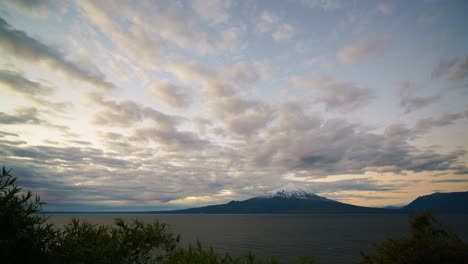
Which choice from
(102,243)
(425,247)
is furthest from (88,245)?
(425,247)

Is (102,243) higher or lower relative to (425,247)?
lower

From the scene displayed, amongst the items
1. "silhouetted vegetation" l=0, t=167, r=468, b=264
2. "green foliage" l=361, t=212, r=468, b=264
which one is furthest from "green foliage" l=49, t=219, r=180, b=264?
"green foliage" l=361, t=212, r=468, b=264

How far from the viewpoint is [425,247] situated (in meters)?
15.9

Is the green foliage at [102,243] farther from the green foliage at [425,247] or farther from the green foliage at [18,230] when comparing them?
the green foliage at [425,247]

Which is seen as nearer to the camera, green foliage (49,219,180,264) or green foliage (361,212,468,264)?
green foliage (361,212,468,264)

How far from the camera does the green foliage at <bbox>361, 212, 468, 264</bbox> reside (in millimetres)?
15289

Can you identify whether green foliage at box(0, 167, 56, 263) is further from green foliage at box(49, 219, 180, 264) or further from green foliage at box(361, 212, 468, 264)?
green foliage at box(361, 212, 468, 264)

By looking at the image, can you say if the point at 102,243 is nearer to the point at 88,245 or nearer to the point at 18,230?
the point at 88,245

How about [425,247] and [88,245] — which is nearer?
[425,247]

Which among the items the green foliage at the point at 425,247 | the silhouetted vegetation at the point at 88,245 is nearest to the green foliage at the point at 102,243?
the silhouetted vegetation at the point at 88,245

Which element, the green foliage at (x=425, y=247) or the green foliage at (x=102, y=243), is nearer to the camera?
the green foliage at (x=425, y=247)

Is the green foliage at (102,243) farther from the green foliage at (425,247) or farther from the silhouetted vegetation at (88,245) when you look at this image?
the green foliage at (425,247)

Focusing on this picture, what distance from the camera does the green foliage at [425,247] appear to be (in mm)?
15289

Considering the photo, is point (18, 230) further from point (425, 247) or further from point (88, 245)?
point (425, 247)
